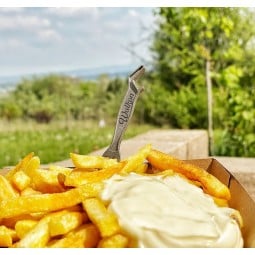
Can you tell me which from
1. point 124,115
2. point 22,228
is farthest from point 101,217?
point 124,115

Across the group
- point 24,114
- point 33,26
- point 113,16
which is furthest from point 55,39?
point 24,114

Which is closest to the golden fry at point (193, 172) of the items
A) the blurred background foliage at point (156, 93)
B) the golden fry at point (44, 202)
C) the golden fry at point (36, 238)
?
the golden fry at point (44, 202)

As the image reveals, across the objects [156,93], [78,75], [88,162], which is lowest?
[156,93]

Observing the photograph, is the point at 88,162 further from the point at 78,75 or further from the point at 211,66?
the point at 78,75

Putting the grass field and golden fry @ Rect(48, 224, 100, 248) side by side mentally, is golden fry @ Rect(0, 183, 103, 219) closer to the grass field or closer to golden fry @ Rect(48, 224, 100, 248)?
golden fry @ Rect(48, 224, 100, 248)

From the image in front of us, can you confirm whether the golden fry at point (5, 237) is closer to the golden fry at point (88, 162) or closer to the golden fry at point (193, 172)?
the golden fry at point (88, 162)

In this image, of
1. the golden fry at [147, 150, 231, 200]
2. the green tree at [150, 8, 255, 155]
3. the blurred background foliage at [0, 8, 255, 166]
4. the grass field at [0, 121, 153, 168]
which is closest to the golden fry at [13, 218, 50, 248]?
the golden fry at [147, 150, 231, 200]

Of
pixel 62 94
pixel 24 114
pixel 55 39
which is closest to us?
pixel 24 114
